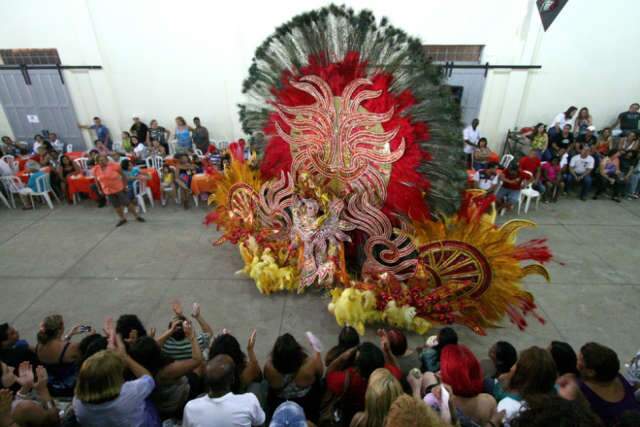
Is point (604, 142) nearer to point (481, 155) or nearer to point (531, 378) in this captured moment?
point (481, 155)

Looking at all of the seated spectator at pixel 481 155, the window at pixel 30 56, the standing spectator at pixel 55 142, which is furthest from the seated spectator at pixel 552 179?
the window at pixel 30 56

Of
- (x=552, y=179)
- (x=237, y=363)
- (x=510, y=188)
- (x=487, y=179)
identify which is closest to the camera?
(x=237, y=363)

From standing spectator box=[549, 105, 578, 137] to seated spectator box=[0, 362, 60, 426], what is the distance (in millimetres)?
8582

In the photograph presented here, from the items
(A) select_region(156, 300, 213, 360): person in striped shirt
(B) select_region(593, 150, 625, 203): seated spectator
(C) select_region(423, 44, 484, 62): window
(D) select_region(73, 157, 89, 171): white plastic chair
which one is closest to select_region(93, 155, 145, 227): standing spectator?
(D) select_region(73, 157, 89, 171): white plastic chair

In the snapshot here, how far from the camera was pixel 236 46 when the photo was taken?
759 centimetres

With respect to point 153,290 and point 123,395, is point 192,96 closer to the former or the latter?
point 153,290

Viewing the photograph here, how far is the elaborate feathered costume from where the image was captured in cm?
344

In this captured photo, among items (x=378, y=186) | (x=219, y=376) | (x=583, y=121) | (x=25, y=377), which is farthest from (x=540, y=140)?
(x=25, y=377)

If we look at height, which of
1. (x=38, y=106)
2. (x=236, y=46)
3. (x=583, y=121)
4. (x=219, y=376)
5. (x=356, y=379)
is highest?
(x=236, y=46)

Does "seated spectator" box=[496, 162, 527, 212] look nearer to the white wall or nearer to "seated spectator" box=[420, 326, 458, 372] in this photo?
the white wall

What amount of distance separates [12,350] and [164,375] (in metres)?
1.18

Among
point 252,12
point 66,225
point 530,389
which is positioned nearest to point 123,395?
point 530,389

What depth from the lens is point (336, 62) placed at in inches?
143

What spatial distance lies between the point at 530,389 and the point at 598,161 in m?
6.64
